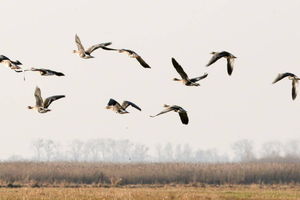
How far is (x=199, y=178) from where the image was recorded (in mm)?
46406

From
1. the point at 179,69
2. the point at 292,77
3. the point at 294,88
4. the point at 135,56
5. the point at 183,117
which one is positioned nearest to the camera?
the point at 179,69

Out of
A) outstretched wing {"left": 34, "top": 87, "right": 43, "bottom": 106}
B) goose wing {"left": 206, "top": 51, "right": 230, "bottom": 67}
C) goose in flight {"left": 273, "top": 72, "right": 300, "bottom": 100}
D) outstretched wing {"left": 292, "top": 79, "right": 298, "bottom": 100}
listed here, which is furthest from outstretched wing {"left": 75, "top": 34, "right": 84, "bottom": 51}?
outstretched wing {"left": 292, "top": 79, "right": 298, "bottom": 100}

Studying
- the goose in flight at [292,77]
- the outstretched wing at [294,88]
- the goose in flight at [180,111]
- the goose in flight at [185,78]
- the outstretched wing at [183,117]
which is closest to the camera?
the goose in flight at [185,78]

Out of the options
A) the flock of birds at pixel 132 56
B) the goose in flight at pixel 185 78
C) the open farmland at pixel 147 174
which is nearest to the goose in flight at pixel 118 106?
the flock of birds at pixel 132 56

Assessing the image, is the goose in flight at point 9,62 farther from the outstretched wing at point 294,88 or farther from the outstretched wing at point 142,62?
the outstretched wing at point 294,88

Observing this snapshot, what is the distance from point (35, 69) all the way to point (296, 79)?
26.8ft

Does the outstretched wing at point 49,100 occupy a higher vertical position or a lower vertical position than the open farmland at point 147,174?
higher

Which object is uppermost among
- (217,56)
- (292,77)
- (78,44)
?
(78,44)

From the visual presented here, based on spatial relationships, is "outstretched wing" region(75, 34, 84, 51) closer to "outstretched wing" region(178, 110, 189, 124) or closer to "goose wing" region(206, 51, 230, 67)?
"outstretched wing" region(178, 110, 189, 124)

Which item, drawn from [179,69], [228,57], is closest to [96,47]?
[179,69]

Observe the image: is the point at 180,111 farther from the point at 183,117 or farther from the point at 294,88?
the point at 294,88

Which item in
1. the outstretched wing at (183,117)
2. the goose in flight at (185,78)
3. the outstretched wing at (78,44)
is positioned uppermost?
the outstretched wing at (78,44)

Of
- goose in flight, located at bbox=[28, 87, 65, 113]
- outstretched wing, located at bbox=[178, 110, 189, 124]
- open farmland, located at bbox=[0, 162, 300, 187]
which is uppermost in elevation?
goose in flight, located at bbox=[28, 87, 65, 113]

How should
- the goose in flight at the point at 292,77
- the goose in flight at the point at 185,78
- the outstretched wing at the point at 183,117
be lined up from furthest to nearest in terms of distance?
the goose in flight at the point at 292,77
the outstretched wing at the point at 183,117
the goose in flight at the point at 185,78
